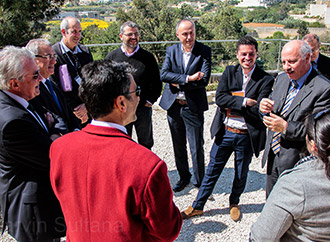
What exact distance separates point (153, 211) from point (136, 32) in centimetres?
296

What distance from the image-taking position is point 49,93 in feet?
8.77

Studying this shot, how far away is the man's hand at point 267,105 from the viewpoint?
2714mm

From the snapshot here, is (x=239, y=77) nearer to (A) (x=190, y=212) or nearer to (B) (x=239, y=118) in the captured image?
(B) (x=239, y=118)

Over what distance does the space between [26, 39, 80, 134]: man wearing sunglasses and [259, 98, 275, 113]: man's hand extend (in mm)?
1776

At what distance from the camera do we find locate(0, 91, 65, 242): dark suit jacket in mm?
1933

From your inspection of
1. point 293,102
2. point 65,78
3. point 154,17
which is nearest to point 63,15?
point 154,17

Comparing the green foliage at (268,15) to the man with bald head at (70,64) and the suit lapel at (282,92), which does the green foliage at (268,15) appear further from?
the suit lapel at (282,92)

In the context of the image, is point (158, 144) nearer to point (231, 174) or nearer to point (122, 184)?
point (231, 174)

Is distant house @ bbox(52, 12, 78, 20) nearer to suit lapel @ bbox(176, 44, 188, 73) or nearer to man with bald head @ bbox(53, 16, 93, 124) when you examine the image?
man with bald head @ bbox(53, 16, 93, 124)

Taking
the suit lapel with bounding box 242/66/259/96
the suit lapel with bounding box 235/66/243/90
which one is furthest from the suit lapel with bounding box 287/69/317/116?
the suit lapel with bounding box 235/66/243/90

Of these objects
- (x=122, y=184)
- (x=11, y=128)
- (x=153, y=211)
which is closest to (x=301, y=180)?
(x=153, y=211)

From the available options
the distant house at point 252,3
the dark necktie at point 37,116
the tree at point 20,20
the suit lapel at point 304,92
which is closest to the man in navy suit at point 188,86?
the suit lapel at point 304,92

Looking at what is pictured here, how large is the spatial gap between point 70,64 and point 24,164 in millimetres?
2035

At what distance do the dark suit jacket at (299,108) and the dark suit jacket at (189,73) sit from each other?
1099mm
